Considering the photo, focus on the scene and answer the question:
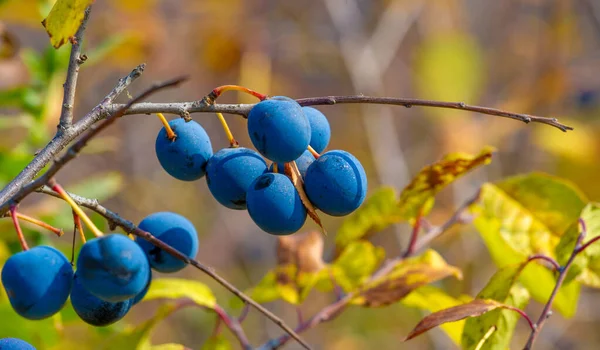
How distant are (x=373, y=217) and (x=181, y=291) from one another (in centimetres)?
59

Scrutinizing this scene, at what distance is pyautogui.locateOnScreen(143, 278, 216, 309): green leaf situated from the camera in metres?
1.68

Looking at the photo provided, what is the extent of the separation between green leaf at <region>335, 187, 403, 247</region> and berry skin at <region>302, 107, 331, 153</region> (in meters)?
0.63

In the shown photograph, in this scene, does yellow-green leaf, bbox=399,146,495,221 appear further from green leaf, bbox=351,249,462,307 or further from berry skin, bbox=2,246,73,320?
berry skin, bbox=2,246,73,320

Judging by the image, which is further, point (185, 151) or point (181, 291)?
point (181, 291)

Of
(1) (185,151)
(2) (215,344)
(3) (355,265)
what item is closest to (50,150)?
(1) (185,151)

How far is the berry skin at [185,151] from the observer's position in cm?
122

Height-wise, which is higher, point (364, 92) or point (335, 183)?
point (364, 92)

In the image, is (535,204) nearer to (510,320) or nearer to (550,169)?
(510,320)

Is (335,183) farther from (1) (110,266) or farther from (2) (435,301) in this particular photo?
(2) (435,301)

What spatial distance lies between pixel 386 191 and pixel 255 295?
0.48 metres

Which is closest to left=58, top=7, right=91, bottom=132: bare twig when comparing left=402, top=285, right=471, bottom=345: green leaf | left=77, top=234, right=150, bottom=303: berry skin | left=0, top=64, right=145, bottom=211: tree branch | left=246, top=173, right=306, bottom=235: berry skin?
left=0, top=64, right=145, bottom=211: tree branch

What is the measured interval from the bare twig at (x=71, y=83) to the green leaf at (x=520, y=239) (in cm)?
113

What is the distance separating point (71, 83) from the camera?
108cm

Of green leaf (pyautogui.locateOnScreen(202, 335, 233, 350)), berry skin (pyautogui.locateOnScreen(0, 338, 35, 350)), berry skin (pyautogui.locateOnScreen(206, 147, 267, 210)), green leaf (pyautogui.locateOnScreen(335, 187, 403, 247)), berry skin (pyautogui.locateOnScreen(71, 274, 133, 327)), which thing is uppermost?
green leaf (pyautogui.locateOnScreen(335, 187, 403, 247))
